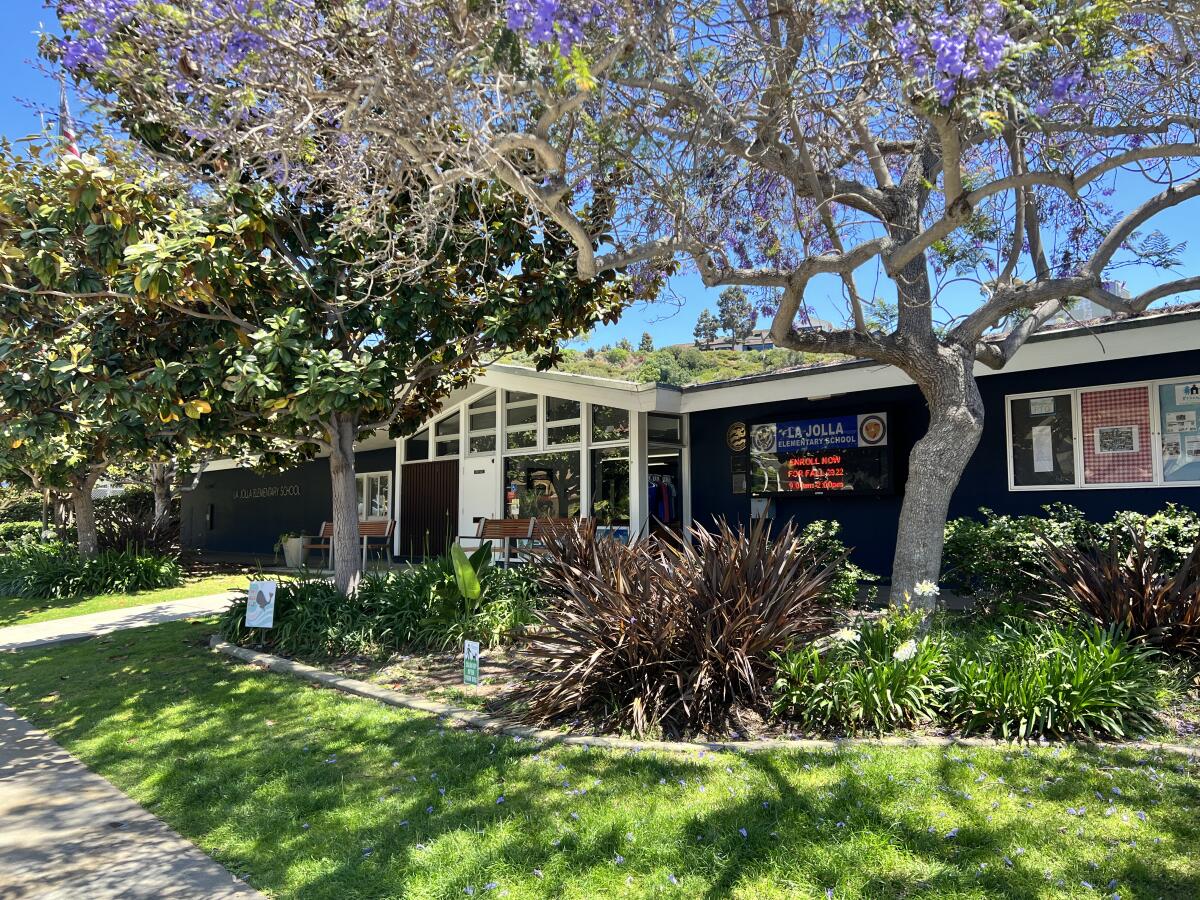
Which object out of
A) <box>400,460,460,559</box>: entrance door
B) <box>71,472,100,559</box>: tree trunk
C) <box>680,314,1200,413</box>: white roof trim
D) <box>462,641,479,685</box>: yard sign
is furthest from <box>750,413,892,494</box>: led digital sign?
<box>71,472,100,559</box>: tree trunk

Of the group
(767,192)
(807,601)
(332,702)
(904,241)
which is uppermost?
(767,192)

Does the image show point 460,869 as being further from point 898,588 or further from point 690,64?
point 690,64

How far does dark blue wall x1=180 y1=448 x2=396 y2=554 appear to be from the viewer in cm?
2209

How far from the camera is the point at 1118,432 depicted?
9500 mm

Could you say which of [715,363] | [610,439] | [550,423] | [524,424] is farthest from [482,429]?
[715,363]

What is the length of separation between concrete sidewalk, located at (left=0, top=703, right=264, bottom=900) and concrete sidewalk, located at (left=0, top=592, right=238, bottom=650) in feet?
20.0

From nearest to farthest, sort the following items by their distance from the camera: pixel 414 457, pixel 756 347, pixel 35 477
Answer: pixel 756 347 < pixel 35 477 < pixel 414 457

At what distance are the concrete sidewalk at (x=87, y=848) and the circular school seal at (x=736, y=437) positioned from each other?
9845mm

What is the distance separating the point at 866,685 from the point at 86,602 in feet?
47.3

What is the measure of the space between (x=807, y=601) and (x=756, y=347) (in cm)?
538

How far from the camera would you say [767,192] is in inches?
332

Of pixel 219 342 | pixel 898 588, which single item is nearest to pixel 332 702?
pixel 219 342

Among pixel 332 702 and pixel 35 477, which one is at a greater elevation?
pixel 35 477

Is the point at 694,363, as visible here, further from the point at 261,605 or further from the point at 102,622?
the point at 261,605
